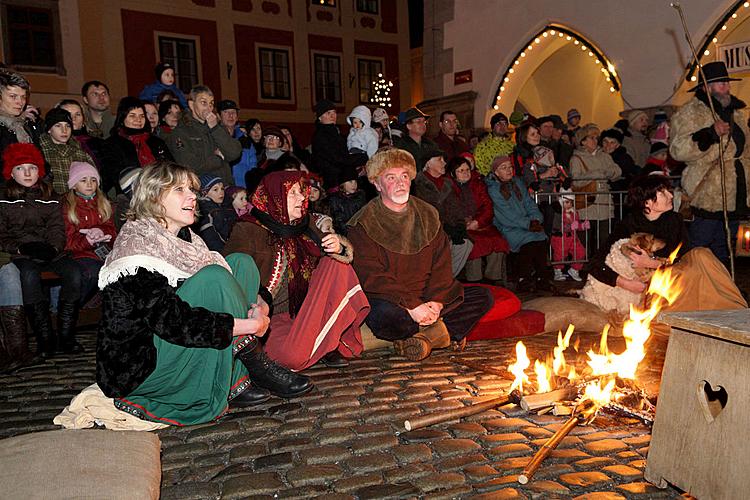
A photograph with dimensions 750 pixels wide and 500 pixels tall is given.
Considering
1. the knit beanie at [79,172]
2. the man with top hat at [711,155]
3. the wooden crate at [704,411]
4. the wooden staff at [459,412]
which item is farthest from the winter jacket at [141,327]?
the man with top hat at [711,155]

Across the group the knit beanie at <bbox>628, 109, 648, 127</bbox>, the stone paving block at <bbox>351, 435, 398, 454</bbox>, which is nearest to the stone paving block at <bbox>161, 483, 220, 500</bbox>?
the stone paving block at <bbox>351, 435, 398, 454</bbox>

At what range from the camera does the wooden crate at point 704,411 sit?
89.5 inches

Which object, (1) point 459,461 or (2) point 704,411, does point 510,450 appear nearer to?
(1) point 459,461

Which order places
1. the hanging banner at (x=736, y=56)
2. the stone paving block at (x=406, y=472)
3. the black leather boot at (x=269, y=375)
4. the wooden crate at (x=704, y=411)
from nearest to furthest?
the wooden crate at (x=704, y=411), the stone paving block at (x=406, y=472), the black leather boot at (x=269, y=375), the hanging banner at (x=736, y=56)

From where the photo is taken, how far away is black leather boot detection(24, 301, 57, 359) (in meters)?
5.49

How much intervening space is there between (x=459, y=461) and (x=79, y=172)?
4.73m

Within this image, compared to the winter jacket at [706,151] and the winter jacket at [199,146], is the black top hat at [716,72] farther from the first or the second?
the winter jacket at [199,146]

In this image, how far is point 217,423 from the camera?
3.71m

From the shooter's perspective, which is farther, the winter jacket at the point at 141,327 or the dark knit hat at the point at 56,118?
the dark knit hat at the point at 56,118

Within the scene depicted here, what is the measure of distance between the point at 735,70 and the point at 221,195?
8.60 meters

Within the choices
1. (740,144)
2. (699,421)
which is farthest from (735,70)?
(699,421)

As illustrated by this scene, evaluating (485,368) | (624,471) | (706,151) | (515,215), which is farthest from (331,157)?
(624,471)

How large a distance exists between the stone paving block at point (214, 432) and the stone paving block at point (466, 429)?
1264 mm

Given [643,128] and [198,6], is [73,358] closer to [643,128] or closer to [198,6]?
[643,128]
